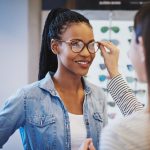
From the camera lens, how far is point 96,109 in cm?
156

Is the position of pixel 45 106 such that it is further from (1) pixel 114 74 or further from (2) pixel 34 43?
(2) pixel 34 43

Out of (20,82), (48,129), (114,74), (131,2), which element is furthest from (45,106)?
(131,2)

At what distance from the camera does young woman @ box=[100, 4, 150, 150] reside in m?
0.77

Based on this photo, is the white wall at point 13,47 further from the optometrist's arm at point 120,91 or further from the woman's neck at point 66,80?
the optometrist's arm at point 120,91

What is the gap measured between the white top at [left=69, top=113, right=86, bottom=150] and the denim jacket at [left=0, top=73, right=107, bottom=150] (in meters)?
0.02

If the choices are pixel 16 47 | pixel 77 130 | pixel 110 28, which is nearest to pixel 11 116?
pixel 77 130

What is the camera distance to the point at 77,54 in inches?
55.7

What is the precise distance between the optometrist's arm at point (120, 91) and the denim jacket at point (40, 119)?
0.22 m

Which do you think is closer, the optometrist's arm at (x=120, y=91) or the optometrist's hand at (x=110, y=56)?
the optometrist's arm at (x=120, y=91)

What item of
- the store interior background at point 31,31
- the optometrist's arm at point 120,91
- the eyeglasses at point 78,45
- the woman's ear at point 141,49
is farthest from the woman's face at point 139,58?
the store interior background at point 31,31

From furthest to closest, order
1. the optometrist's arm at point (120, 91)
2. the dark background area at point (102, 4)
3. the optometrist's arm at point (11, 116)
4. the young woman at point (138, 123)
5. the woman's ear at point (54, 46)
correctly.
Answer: the dark background area at point (102, 4), the woman's ear at point (54, 46), the optometrist's arm at point (11, 116), the optometrist's arm at point (120, 91), the young woman at point (138, 123)

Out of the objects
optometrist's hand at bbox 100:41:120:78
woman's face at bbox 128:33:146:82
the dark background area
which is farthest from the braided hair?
the dark background area

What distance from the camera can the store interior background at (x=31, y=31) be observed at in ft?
8.70

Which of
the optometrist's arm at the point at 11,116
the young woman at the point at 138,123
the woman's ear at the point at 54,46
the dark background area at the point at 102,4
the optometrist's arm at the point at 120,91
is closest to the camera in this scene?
the young woman at the point at 138,123
